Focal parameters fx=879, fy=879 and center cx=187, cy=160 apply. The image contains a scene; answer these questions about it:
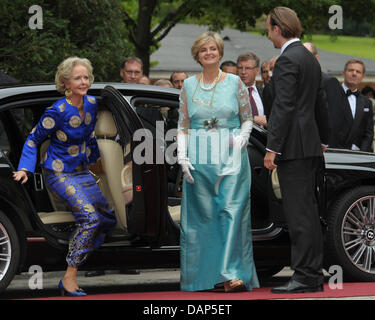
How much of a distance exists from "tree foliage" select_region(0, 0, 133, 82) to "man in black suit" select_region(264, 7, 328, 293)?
5098 millimetres

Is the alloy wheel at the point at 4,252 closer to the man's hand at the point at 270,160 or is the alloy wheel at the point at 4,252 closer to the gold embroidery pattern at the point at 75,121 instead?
the gold embroidery pattern at the point at 75,121

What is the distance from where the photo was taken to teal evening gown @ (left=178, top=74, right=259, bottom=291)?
22.3ft

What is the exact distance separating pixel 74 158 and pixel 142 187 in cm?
64

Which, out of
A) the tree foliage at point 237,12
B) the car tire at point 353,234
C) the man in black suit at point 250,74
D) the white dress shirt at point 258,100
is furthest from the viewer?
the tree foliage at point 237,12

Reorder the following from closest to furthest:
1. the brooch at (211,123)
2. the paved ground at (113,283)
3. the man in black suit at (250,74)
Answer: the brooch at (211,123) < the paved ground at (113,283) < the man in black suit at (250,74)

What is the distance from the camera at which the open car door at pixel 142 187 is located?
6.40 m

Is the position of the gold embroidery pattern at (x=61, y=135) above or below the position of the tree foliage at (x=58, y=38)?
below

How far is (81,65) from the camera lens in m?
6.70

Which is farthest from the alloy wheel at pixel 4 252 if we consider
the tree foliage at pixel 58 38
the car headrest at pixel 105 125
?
the tree foliage at pixel 58 38

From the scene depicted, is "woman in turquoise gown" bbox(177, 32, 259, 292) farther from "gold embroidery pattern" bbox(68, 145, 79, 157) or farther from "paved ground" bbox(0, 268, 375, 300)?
"paved ground" bbox(0, 268, 375, 300)

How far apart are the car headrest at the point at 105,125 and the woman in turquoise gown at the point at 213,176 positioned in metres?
0.53

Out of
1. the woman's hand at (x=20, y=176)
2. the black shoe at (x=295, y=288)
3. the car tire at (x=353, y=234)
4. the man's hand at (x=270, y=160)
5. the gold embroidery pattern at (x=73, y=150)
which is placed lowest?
the black shoe at (x=295, y=288)

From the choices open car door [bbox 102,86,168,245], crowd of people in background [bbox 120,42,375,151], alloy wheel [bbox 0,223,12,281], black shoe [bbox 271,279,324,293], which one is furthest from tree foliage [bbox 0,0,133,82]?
black shoe [bbox 271,279,324,293]
